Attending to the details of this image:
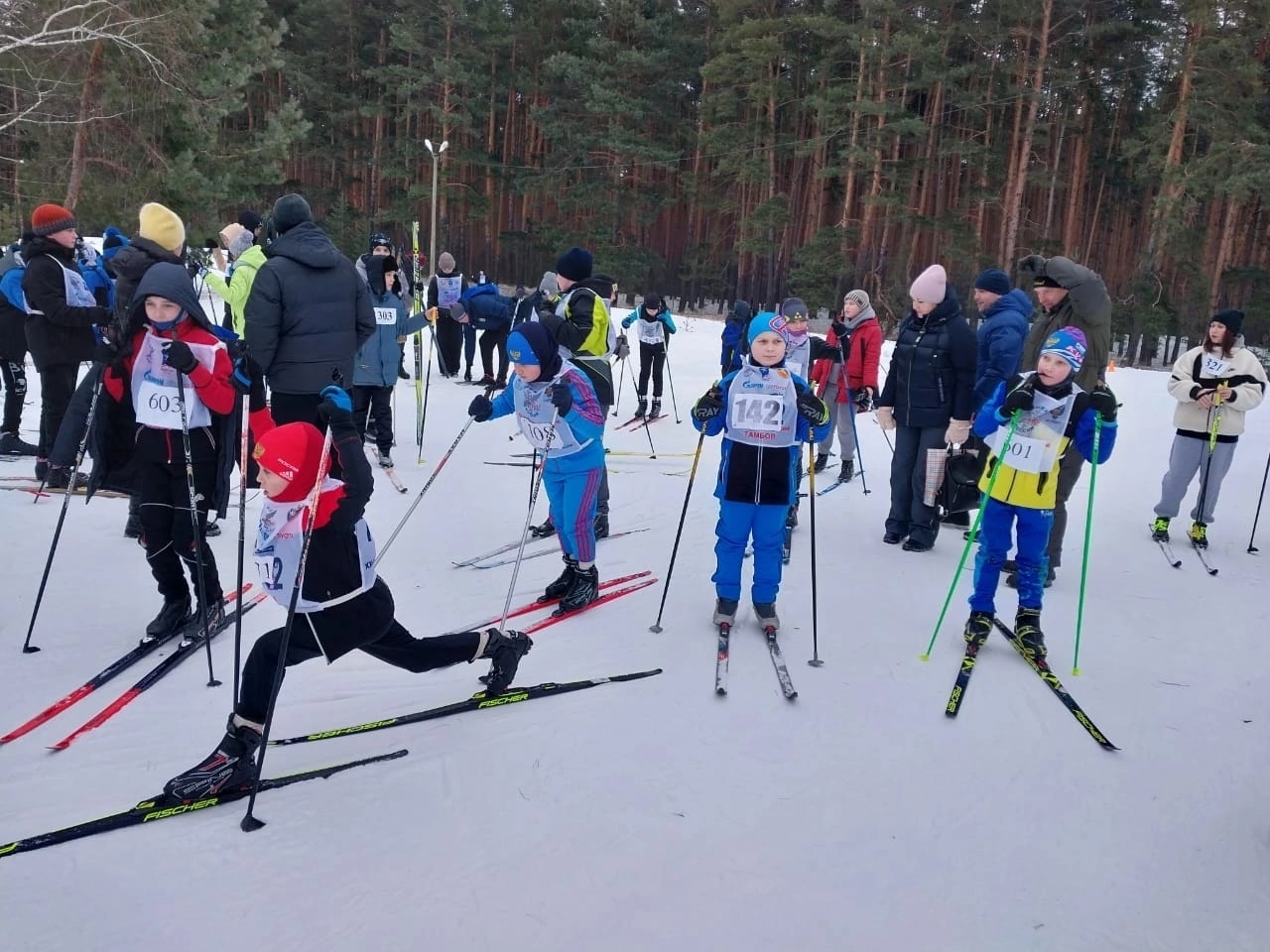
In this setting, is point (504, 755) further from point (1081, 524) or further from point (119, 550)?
point (1081, 524)

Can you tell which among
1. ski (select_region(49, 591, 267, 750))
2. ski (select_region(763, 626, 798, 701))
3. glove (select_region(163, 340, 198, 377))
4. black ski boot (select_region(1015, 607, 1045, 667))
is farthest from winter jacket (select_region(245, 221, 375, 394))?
black ski boot (select_region(1015, 607, 1045, 667))

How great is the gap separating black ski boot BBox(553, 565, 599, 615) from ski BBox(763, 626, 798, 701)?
982mm

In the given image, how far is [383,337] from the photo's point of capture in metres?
7.33

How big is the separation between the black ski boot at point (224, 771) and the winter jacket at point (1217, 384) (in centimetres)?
635

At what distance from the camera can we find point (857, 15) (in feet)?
87.9

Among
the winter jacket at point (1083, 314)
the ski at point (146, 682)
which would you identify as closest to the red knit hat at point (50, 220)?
the ski at point (146, 682)

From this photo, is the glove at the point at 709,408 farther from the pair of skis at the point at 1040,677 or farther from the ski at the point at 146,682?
the ski at the point at 146,682

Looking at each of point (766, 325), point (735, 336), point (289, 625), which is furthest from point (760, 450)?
point (735, 336)

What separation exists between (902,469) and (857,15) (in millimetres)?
25538

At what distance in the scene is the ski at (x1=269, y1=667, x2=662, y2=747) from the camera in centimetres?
330

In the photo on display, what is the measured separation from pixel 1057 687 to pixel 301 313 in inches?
171

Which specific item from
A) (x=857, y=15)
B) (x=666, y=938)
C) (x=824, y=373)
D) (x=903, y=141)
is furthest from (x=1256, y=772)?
(x=857, y=15)

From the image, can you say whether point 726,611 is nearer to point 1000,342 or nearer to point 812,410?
point 812,410

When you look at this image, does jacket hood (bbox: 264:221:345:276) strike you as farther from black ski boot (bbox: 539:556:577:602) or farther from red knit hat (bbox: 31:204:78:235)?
black ski boot (bbox: 539:556:577:602)
